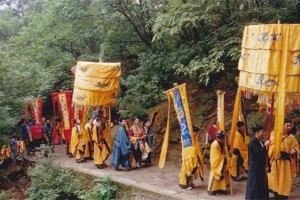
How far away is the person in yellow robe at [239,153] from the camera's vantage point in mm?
8625

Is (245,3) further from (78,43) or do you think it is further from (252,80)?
(78,43)

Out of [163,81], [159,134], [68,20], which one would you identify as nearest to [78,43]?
[68,20]

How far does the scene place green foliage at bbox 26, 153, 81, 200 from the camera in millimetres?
9688

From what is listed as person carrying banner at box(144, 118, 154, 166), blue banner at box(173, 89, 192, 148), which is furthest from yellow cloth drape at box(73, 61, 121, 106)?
blue banner at box(173, 89, 192, 148)

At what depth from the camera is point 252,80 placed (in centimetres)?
628

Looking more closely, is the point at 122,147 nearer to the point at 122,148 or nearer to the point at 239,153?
the point at 122,148

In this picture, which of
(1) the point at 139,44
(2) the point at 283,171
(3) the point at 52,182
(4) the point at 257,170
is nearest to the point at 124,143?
(3) the point at 52,182

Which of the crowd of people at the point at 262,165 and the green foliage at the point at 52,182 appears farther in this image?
the green foliage at the point at 52,182

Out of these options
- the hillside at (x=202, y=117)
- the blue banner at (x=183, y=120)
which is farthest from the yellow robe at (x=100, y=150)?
the blue banner at (x=183, y=120)

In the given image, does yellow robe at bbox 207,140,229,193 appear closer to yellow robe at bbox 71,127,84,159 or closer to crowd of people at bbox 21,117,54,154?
yellow robe at bbox 71,127,84,159

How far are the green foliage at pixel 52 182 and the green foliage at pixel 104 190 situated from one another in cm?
85

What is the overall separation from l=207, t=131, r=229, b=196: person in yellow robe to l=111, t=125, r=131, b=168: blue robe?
3.09 metres

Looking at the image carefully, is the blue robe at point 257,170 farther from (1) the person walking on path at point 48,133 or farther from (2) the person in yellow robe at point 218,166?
(1) the person walking on path at point 48,133

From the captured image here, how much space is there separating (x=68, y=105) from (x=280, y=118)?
8746mm
